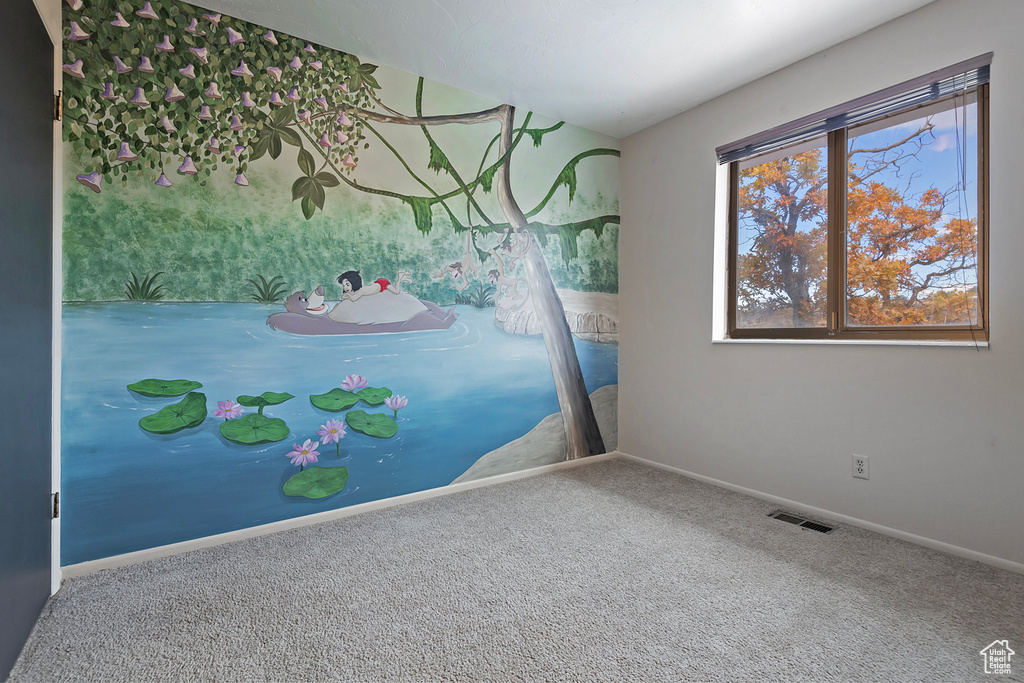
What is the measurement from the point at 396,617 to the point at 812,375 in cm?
231

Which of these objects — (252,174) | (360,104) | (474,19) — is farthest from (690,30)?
(252,174)

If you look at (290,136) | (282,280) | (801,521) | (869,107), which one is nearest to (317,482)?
(282,280)

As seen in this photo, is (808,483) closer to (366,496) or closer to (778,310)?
(778,310)

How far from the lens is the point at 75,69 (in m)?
1.90

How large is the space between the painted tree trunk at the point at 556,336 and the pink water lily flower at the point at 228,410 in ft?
6.01

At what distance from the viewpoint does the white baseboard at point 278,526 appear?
6.43 feet

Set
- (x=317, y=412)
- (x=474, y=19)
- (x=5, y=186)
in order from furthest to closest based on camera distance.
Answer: (x=317, y=412)
(x=474, y=19)
(x=5, y=186)

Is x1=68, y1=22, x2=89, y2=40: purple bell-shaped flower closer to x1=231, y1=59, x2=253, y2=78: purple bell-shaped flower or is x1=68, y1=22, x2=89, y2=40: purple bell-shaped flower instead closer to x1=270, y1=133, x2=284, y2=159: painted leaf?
x1=231, y1=59, x2=253, y2=78: purple bell-shaped flower

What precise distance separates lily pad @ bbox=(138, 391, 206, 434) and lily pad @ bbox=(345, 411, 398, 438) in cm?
66

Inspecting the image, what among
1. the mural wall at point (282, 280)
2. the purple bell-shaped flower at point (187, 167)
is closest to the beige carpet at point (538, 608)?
the mural wall at point (282, 280)

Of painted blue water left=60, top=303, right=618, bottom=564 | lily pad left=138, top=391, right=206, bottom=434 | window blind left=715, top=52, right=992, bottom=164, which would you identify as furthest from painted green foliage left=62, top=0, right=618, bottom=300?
window blind left=715, top=52, right=992, bottom=164

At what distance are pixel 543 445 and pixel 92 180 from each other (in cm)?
271

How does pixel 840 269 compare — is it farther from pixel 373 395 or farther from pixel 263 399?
pixel 263 399

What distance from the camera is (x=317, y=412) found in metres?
2.47
